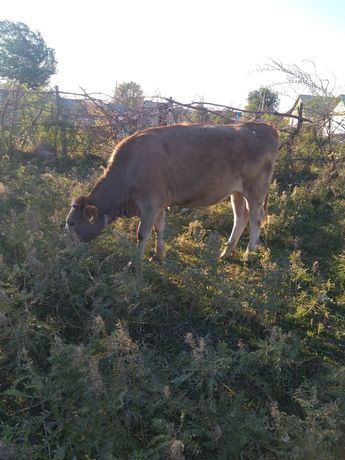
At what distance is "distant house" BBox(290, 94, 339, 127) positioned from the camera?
8250 millimetres

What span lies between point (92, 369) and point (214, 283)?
1630 mm

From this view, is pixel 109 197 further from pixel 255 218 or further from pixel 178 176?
pixel 255 218

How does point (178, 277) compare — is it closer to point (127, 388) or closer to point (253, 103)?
point (127, 388)

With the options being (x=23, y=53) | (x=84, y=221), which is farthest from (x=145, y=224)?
(x=23, y=53)

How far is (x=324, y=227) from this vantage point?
6.36 metres

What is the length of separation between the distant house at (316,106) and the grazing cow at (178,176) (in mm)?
3159

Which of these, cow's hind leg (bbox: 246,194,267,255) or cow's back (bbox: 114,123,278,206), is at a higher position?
cow's back (bbox: 114,123,278,206)

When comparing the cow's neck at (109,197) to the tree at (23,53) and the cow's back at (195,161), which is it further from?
the tree at (23,53)

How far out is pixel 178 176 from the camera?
16.8 feet

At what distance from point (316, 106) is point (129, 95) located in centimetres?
438

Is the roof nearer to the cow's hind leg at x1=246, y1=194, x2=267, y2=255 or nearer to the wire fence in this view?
the wire fence

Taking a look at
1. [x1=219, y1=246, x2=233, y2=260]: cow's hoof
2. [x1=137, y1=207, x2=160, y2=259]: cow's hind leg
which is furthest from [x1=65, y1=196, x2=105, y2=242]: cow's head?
[x1=219, y1=246, x2=233, y2=260]: cow's hoof

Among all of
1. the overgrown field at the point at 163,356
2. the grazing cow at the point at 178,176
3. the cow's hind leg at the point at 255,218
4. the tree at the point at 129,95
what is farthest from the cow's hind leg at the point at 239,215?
the tree at the point at 129,95

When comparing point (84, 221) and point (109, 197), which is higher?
point (109, 197)
